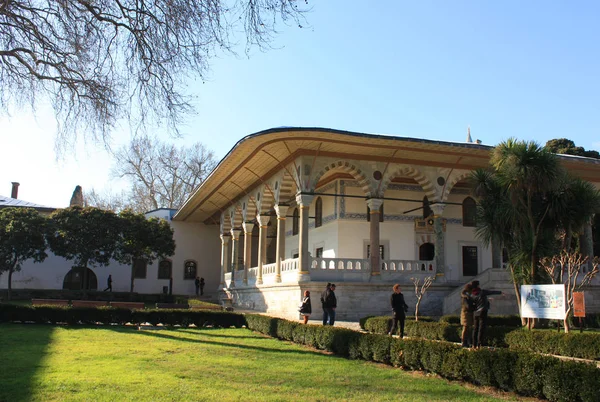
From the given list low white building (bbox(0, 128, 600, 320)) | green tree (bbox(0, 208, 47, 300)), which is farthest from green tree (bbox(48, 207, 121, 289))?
low white building (bbox(0, 128, 600, 320))

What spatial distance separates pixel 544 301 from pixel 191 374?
6379mm

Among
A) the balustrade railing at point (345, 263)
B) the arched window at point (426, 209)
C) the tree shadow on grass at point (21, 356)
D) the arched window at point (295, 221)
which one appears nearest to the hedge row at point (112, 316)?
the tree shadow on grass at point (21, 356)

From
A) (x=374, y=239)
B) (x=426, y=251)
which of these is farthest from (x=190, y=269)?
(x=374, y=239)

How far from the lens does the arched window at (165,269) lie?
32656mm

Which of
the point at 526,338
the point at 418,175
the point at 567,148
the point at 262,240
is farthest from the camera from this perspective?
the point at 567,148

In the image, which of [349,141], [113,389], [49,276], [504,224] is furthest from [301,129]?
[49,276]

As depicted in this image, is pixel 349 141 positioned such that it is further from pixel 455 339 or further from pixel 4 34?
pixel 4 34

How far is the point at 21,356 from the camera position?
7.94 metres

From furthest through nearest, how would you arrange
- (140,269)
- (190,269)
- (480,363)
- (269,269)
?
(190,269), (140,269), (269,269), (480,363)

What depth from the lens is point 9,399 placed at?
529 centimetres

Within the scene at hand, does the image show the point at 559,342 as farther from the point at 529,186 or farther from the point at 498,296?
the point at 498,296

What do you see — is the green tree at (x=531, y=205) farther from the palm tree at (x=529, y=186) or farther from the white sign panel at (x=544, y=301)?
the white sign panel at (x=544, y=301)

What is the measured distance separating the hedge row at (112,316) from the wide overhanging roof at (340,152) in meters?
5.11

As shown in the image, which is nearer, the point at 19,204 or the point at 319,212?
the point at 319,212
